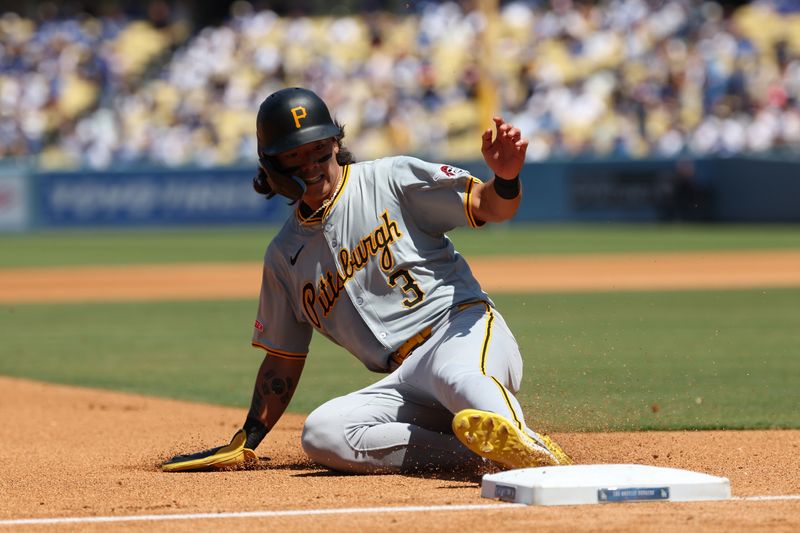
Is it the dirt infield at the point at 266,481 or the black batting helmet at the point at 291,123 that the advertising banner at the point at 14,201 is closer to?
the dirt infield at the point at 266,481

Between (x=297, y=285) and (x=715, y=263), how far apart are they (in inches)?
533

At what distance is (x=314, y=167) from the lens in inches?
204

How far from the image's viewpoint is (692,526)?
3893mm

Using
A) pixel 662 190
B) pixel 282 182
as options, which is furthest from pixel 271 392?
pixel 662 190

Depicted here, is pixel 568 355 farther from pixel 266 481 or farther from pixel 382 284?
pixel 266 481

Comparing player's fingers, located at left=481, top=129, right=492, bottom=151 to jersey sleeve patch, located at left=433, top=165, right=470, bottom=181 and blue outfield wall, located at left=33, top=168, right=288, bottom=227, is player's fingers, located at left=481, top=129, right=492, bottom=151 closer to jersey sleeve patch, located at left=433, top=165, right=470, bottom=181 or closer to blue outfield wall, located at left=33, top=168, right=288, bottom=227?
jersey sleeve patch, located at left=433, top=165, right=470, bottom=181

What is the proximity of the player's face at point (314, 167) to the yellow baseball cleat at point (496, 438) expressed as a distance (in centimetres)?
111

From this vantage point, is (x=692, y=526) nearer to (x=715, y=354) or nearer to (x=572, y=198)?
(x=715, y=354)

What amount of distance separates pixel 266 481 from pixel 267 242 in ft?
67.3

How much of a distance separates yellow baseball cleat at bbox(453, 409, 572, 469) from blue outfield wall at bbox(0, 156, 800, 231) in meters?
20.1

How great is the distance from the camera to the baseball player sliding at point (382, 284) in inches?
199

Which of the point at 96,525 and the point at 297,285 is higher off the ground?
the point at 297,285

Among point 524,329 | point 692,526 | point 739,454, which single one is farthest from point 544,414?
point 524,329

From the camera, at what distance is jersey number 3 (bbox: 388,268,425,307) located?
513 cm
